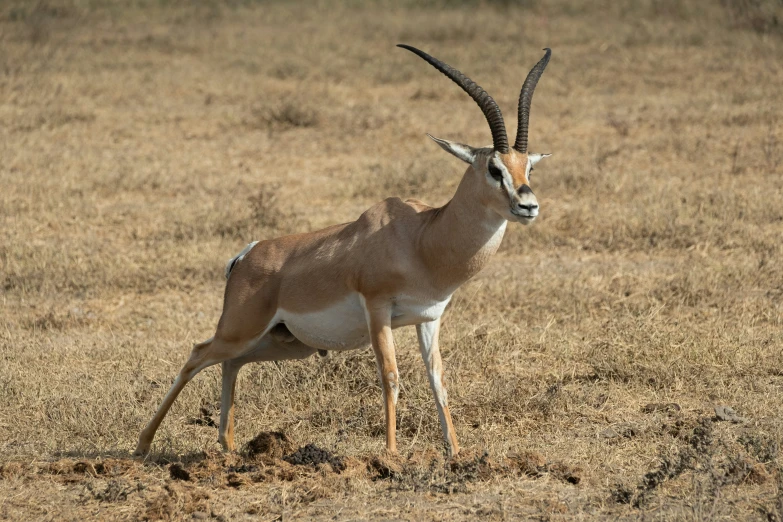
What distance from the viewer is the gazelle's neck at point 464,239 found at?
16.3ft

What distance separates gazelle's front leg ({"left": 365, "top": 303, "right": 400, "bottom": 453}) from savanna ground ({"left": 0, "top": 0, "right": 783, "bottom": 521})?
0.20 meters

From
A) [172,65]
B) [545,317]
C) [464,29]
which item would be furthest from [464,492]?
[464,29]

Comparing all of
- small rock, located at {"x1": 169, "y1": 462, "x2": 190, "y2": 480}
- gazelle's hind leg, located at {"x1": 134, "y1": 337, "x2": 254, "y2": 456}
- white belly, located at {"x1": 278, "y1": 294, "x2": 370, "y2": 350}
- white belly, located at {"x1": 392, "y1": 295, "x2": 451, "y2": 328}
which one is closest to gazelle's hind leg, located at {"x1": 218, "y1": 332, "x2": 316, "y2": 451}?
gazelle's hind leg, located at {"x1": 134, "y1": 337, "x2": 254, "y2": 456}

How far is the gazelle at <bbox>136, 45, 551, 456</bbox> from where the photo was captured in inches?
196

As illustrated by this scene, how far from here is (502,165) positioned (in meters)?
4.87

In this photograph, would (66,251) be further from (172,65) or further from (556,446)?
(172,65)

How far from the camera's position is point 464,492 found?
4.66 m

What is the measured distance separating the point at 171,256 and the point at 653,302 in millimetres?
3941

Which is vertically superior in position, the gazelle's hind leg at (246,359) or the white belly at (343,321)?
the white belly at (343,321)

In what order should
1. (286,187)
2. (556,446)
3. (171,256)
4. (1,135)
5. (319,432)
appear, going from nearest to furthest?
(556,446) → (319,432) → (171,256) → (286,187) → (1,135)

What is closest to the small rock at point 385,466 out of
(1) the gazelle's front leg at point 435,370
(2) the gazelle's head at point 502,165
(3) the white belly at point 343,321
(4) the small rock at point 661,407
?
(1) the gazelle's front leg at point 435,370

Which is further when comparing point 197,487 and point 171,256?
point 171,256

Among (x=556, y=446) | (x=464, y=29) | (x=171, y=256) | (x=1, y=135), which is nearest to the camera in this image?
(x=556, y=446)

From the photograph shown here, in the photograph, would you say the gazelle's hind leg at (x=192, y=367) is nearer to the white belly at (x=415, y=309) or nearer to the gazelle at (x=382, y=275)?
the gazelle at (x=382, y=275)
